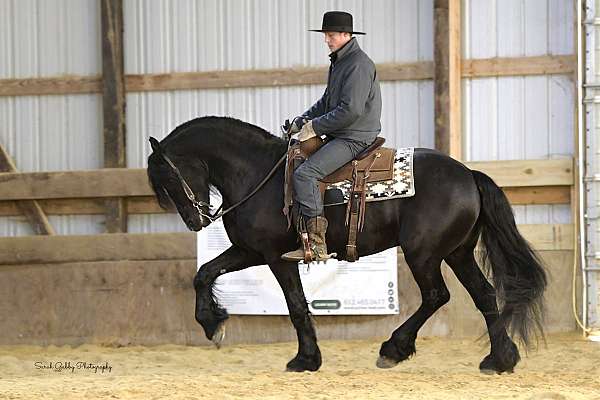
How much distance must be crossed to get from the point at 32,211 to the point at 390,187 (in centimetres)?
511

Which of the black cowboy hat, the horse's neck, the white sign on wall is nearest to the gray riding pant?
the horse's neck

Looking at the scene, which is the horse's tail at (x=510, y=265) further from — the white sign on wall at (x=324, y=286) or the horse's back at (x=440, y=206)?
the white sign on wall at (x=324, y=286)

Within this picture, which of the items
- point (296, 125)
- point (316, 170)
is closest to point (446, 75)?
point (296, 125)

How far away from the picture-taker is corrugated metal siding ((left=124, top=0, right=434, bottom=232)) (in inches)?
416

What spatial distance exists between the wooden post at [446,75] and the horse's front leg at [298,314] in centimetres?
317

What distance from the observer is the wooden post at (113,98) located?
10906mm

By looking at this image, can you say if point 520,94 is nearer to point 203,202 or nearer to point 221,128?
point 221,128

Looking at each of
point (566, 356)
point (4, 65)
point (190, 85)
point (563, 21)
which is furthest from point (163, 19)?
point (566, 356)

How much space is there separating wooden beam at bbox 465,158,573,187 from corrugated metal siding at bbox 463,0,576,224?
19cm

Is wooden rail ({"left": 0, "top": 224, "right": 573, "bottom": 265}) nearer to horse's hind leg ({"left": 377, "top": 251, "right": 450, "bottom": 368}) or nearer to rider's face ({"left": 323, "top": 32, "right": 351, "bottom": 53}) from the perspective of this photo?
horse's hind leg ({"left": 377, "top": 251, "right": 450, "bottom": 368})

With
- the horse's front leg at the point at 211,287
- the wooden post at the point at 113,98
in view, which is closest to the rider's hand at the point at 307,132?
the horse's front leg at the point at 211,287

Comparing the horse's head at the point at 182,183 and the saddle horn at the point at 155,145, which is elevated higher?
the saddle horn at the point at 155,145

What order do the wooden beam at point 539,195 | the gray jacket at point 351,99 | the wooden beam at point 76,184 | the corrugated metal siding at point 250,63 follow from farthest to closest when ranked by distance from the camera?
the wooden beam at point 76,184 → the corrugated metal siding at point 250,63 → the wooden beam at point 539,195 → the gray jacket at point 351,99

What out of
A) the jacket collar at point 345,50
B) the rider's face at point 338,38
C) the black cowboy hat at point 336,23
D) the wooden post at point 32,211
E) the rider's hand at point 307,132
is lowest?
the wooden post at point 32,211
